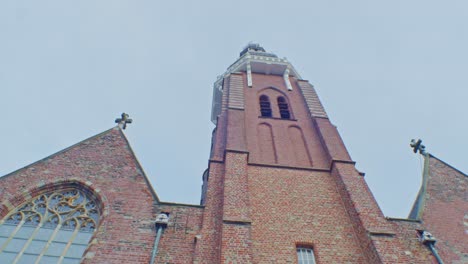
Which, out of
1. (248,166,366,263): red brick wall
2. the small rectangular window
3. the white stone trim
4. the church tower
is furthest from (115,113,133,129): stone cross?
the white stone trim

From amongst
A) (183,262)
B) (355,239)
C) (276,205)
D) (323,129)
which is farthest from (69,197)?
(323,129)

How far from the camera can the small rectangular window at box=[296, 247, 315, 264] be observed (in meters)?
11.8

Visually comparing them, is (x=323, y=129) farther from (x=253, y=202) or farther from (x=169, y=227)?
(x=169, y=227)

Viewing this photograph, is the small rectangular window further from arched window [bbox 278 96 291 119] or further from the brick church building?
arched window [bbox 278 96 291 119]

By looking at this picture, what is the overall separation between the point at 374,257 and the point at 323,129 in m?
7.90

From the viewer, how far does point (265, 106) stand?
2170cm

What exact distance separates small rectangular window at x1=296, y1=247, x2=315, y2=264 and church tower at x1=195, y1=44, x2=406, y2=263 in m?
0.03

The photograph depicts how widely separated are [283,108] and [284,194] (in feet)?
26.8

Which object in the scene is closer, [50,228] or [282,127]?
[50,228]

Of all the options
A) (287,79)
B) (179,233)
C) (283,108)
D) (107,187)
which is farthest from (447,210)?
(287,79)

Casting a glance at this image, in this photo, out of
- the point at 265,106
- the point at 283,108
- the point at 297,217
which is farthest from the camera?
the point at 265,106

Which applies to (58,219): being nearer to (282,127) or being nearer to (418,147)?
(282,127)

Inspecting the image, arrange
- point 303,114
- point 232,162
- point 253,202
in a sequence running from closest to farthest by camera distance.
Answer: point 253,202 < point 232,162 < point 303,114

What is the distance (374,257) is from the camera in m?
11.1
